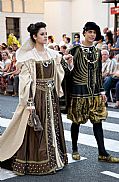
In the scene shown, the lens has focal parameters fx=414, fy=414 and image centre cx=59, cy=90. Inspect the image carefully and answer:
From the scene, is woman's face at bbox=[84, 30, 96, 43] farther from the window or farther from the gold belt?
the window

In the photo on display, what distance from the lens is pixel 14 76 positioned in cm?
1323

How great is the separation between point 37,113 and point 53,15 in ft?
67.8

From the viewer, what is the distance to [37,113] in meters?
5.07

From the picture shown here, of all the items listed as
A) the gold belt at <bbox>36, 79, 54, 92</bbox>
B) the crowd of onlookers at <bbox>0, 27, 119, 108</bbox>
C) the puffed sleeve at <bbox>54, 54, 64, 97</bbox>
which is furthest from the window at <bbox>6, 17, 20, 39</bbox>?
the gold belt at <bbox>36, 79, 54, 92</bbox>

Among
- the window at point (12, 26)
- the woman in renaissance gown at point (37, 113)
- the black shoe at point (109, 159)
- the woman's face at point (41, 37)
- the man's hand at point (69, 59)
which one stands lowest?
the black shoe at point (109, 159)

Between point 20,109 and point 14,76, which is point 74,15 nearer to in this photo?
point 14,76

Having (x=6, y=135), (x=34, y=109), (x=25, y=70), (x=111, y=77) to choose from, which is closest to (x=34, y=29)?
(x=25, y=70)

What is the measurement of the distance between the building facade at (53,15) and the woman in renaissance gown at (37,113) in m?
18.3

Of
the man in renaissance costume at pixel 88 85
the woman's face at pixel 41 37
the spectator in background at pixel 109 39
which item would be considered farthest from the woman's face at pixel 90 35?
the spectator in background at pixel 109 39

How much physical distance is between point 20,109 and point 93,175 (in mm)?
1203

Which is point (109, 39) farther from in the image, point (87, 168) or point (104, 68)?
point (87, 168)

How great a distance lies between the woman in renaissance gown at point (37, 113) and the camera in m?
5.00

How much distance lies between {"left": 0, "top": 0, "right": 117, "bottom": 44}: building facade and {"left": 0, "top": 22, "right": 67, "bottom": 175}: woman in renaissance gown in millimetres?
18322

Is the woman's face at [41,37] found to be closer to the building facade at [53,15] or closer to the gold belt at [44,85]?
the gold belt at [44,85]
